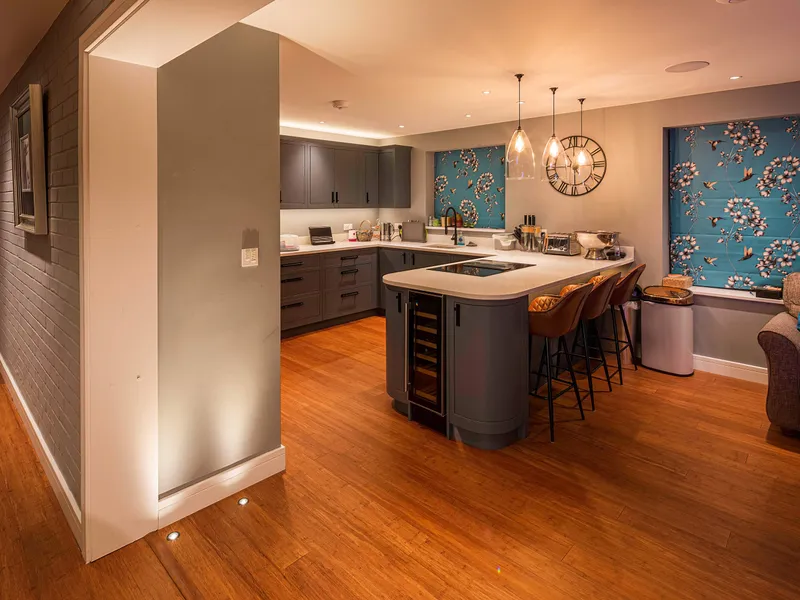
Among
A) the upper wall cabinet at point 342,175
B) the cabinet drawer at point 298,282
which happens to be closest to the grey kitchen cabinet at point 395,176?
the upper wall cabinet at point 342,175

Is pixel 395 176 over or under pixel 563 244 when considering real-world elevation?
over

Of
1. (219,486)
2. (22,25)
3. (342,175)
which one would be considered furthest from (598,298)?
(342,175)

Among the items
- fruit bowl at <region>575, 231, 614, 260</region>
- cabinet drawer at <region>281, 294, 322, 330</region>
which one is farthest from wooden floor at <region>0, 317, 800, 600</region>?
cabinet drawer at <region>281, 294, 322, 330</region>

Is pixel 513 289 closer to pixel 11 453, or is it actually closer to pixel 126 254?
pixel 126 254

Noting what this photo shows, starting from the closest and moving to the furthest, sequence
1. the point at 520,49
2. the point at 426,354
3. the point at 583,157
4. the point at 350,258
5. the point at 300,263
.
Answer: the point at 520,49 < the point at 426,354 < the point at 583,157 < the point at 300,263 < the point at 350,258

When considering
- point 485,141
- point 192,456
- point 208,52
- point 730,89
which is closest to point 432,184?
point 485,141

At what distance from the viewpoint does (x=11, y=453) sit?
2.87 meters

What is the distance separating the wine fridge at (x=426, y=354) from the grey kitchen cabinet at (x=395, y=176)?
12.2 feet

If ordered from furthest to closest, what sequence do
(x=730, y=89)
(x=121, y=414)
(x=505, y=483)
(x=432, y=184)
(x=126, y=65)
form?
1. (x=432, y=184)
2. (x=730, y=89)
3. (x=505, y=483)
4. (x=121, y=414)
5. (x=126, y=65)

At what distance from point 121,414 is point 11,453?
147cm

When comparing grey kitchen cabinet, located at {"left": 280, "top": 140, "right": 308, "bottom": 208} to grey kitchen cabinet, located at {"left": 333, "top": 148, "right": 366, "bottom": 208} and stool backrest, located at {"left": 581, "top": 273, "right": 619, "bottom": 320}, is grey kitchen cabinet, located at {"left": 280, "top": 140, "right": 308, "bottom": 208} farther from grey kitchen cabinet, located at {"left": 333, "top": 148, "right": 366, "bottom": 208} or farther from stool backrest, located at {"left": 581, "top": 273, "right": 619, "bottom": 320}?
stool backrest, located at {"left": 581, "top": 273, "right": 619, "bottom": 320}

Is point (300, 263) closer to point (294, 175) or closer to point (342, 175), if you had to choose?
point (294, 175)

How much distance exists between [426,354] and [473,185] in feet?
11.7

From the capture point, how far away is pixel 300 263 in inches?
A: 213
